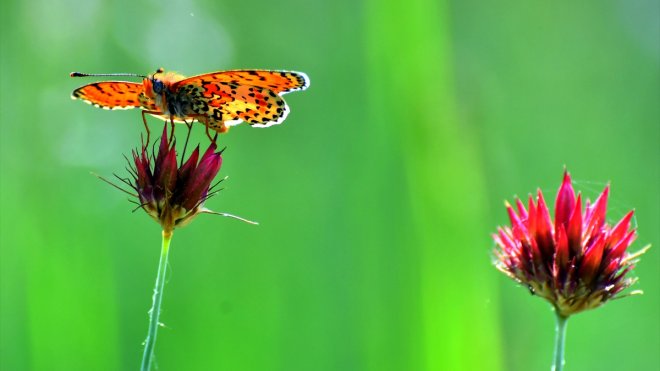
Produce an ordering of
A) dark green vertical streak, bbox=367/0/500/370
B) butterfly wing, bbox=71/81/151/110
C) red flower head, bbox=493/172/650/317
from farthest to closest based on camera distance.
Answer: dark green vertical streak, bbox=367/0/500/370 < butterfly wing, bbox=71/81/151/110 < red flower head, bbox=493/172/650/317

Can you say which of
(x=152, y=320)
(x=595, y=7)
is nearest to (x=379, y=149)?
(x=152, y=320)

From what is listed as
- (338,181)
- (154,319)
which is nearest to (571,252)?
(154,319)

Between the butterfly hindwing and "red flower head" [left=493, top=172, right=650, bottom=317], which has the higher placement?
the butterfly hindwing

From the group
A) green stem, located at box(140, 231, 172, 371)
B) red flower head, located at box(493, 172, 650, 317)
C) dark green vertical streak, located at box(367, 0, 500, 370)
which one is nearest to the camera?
green stem, located at box(140, 231, 172, 371)

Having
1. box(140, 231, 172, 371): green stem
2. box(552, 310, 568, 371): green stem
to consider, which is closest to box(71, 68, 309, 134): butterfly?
box(140, 231, 172, 371): green stem

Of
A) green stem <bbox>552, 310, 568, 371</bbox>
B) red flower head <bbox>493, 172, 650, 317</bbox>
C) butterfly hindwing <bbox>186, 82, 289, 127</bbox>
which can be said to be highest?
butterfly hindwing <bbox>186, 82, 289, 127</bbox>

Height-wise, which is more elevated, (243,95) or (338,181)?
(338,181)

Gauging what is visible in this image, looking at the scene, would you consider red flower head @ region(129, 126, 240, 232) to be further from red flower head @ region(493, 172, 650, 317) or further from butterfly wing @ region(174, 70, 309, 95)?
red flower head @ region(493, 172, 650, 317)

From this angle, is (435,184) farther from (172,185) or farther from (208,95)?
(172,185)

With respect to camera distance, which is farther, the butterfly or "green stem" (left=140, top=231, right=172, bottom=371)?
the butterfly
